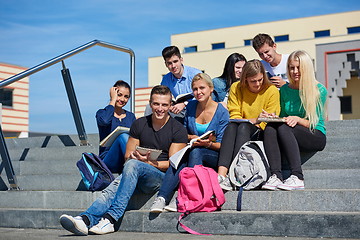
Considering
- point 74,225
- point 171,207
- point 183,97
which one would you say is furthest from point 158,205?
point 183,97

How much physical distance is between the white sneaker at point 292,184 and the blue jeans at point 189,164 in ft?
2.31

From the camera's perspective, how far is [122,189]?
14.1 feet

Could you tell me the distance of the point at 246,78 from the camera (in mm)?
4809

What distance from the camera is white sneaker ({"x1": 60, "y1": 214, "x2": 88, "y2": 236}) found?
403cm

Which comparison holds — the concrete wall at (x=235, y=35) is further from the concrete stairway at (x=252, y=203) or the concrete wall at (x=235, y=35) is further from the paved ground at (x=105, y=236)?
the paved ground at (x=105, y=236)

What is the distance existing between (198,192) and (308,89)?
140 centimetres


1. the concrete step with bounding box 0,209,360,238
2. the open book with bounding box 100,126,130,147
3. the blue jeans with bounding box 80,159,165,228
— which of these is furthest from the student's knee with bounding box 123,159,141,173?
the open book with bounding box 100,126,130,147

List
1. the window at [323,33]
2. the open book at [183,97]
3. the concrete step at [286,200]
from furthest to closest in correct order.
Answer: the window at [323,33], the open book at [183,97], the concrete step at [286,200]

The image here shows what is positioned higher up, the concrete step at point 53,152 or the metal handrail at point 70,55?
the metal handrail at point 70,55

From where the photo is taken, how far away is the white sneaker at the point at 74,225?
4.03m

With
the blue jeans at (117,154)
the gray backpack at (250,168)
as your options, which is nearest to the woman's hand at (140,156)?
the blue jeans at (117,154)

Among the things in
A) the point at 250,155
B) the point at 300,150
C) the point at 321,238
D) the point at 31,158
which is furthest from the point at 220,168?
the point at 31,158

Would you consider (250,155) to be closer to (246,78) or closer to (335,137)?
(246,78)

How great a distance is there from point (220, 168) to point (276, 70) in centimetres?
184
